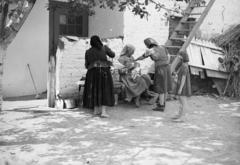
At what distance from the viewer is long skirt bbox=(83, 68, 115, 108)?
22.3 feet

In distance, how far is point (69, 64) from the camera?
7.75 m

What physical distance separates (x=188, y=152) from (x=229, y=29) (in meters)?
6.27

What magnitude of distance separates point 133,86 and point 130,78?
24 centimetres

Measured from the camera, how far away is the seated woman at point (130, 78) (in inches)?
294

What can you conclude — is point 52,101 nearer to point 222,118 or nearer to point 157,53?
point 157,53

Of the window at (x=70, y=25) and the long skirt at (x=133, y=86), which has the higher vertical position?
the window at (x=70, y=25)

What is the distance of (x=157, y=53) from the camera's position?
7.21 meters

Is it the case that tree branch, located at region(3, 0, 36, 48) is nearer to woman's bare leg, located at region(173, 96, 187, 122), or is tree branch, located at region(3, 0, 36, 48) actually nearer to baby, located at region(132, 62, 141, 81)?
baby, located at region(132, 62, 141, 81)

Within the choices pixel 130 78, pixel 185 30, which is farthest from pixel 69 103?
pixel 185 30

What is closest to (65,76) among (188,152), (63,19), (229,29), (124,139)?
(63,19)

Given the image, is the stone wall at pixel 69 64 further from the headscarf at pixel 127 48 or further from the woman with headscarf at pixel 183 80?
the woman with headscarf at pixel 183 80

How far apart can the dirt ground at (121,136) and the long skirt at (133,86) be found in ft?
1.35

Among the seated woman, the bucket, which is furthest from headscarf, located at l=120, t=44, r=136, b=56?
the bucket

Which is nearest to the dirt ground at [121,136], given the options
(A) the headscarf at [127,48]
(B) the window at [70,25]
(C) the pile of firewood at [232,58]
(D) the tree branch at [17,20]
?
(C) the pile of firewood at [232,58]
